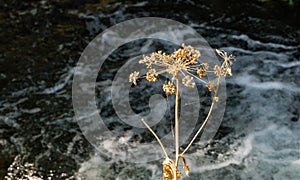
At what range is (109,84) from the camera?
11.8 feet

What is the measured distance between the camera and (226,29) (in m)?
4.17

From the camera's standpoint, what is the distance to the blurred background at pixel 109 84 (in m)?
2.70

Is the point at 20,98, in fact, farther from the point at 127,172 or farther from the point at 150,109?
the point at 127,172

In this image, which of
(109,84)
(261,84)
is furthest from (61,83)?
(261,84)

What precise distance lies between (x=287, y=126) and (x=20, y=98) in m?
2.00

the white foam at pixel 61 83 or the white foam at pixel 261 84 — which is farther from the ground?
the white foam at pixel 61 83

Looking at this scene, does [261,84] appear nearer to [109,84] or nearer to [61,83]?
[109,84]

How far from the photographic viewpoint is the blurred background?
2.70 m

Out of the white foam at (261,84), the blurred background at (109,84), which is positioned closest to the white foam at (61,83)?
the blurred background at (109,84)

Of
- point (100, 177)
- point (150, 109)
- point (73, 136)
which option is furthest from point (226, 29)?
point (100, 177)

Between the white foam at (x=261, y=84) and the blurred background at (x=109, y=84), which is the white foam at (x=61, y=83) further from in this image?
the white foam at (x=261, y=84)

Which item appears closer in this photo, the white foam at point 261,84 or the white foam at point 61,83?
the white foam at point 261,84

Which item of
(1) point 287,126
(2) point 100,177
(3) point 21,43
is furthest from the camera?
(3) point 21,43

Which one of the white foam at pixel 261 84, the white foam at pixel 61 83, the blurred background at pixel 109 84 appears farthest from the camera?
the white foam at pixel 61 83
